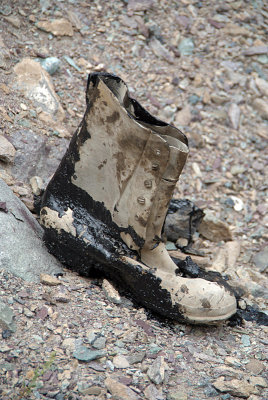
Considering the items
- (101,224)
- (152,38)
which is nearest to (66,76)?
(152,38)

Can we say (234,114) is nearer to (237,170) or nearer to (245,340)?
(237,170)

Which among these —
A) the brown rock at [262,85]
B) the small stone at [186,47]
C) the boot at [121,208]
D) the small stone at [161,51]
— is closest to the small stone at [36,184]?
the boot at [121,208]

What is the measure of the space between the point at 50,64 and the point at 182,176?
1.04 meters

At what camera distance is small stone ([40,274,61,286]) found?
6.84ft

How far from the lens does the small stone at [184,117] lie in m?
3.77

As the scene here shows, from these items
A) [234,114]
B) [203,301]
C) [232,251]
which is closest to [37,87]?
[232,251]

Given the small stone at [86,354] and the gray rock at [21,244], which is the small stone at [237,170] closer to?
the gray rock at [21,244]

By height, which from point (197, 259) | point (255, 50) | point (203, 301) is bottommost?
point (197, 259)

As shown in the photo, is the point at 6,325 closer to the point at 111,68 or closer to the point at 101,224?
the point at 101,224

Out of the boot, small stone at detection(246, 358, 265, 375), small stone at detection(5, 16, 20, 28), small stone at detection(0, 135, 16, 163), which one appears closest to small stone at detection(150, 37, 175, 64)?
small stone at detection(5, 16, 20, 28)

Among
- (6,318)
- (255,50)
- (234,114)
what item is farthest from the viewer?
(255,50)

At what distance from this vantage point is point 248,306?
251 cm

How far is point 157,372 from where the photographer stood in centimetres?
184

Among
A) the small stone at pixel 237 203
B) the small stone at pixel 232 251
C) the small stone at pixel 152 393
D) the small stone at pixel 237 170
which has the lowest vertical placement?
the small stone at pixel 237 203
